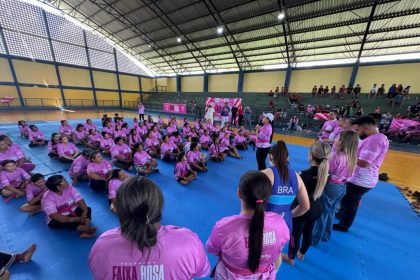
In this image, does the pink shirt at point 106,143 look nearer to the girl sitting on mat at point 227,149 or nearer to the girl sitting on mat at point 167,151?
the girl sitting on mat at point 167,151

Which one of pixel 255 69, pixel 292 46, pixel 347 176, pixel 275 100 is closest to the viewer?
pixel 347 176

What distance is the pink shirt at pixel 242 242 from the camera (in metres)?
1.22

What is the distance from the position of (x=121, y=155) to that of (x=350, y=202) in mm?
6435

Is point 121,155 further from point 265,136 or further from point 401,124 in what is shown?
point 401,124

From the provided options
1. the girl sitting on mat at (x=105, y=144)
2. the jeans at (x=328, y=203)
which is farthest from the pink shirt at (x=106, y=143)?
the jeans at (x=328, y=203)

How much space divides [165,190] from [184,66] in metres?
26.2

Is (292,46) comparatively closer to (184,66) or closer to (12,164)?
(184,66)

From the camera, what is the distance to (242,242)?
1.21 metres

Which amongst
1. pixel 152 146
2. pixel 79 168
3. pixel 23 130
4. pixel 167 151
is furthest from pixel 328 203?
pixel 23 130

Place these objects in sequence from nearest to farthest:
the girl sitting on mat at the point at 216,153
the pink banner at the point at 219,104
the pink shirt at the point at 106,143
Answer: the girl sitting on mat at the point at 216,153
the pink shirt at the point at 106,143
the pink banner at the point at 219,104

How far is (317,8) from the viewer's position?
475 inches

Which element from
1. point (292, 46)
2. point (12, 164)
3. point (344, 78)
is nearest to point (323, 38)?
point (292, 46)

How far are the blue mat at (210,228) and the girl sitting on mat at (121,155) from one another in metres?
1.41

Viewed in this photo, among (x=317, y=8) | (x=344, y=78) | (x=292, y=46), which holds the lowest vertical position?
(x=344, y=78)
